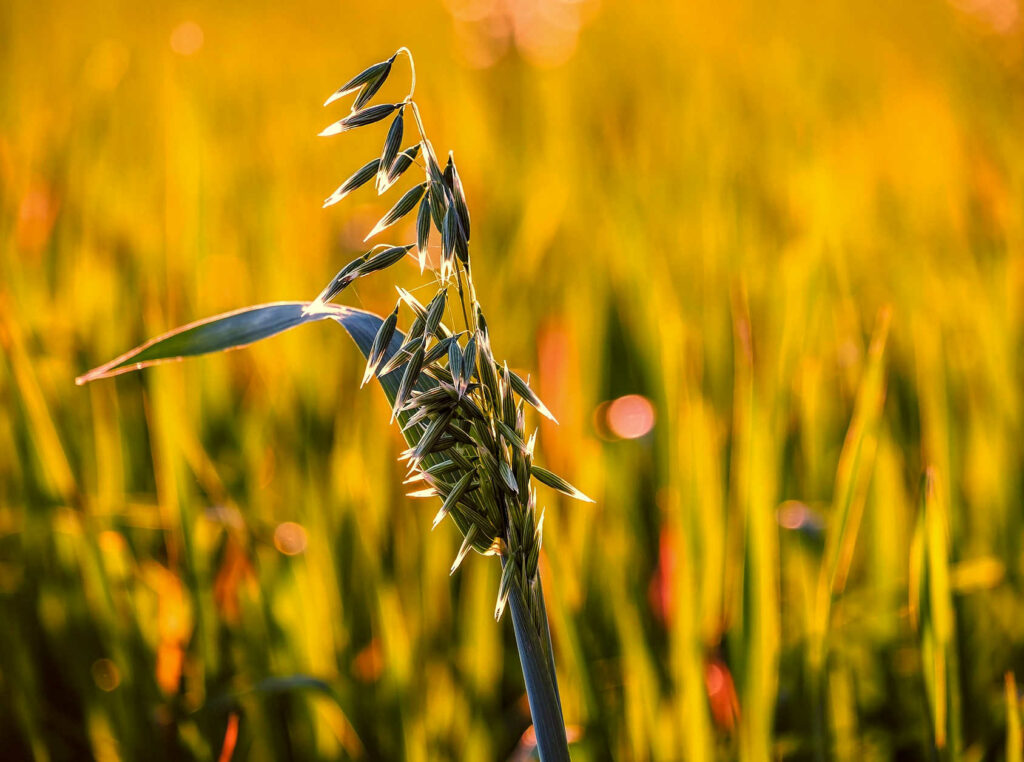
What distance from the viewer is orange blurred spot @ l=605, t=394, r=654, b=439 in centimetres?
113

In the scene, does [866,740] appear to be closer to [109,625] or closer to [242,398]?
[109,625]

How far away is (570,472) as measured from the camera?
1054 millimetres

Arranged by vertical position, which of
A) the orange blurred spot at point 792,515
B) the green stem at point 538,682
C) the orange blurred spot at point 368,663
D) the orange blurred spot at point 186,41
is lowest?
the orange blurred spot at point 368,663

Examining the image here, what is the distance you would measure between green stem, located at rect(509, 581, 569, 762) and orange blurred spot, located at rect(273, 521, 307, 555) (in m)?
0.52

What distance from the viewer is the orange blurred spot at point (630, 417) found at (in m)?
1.13

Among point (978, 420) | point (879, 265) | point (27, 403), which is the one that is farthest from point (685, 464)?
point (879, 265)

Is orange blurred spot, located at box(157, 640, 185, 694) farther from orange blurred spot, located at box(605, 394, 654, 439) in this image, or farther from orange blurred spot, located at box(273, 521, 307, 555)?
orange blurred spot, located at box(605, 394, 654, 439)

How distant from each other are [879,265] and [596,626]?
0.97 metres

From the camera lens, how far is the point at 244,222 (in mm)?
1739

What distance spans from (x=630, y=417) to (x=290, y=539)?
52 centimetres

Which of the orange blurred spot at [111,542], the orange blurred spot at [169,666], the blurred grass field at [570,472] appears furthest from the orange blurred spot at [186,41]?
the orange blurred spot at [169,666]

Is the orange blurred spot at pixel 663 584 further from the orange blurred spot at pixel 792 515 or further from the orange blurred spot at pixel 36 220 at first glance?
the orange blurred spot at pixel 36 220

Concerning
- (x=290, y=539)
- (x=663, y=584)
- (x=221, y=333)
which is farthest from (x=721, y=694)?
(x=221, y=333)

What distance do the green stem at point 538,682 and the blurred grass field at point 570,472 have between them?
0.27m
